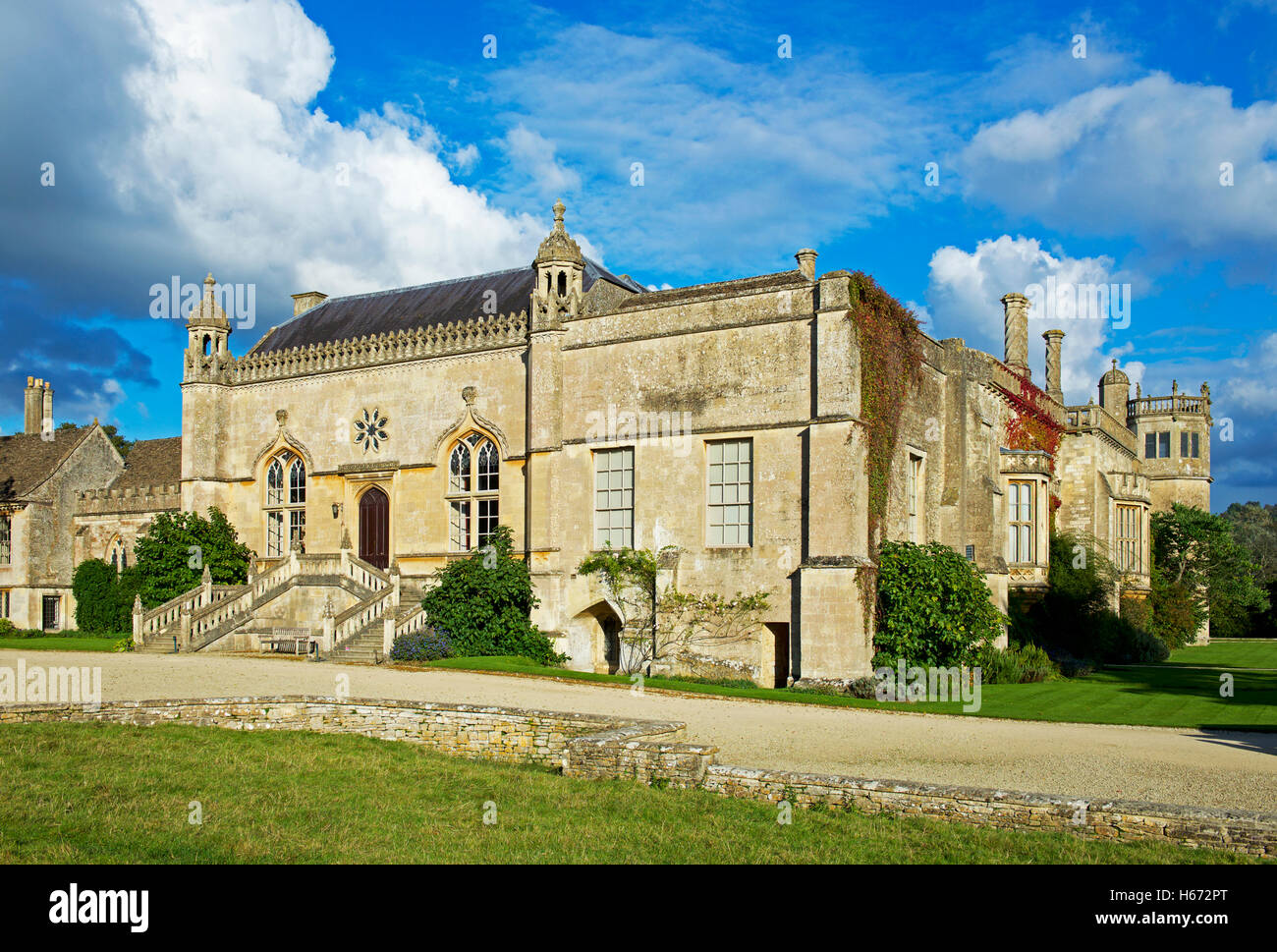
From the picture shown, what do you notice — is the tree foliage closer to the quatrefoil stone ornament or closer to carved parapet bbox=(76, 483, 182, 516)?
carved parapet bbox=(76, 483, 182, 516)

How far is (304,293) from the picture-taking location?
34.5 m

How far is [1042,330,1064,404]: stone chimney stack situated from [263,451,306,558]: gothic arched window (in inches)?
933

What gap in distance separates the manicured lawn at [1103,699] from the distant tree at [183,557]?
34.3 ft

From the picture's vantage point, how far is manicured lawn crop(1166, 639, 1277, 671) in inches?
1176

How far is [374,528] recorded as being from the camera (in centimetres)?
2864

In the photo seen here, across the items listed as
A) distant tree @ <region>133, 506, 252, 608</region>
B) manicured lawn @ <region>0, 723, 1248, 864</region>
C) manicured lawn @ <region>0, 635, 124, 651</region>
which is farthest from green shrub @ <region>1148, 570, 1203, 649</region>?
manicured lawn @ <region>0, 635, 124, 651</region>

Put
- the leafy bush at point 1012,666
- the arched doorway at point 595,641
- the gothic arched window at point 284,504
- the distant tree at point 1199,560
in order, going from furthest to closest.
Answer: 1. the distant tree at point 1199,560
2. the gothic arched window at point 284,504
3. the arched doorway at point 595,641
4. the leafy bush at point 1012,666

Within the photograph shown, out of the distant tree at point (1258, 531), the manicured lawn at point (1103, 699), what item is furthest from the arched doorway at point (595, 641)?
the distant tree at point (1258, 531)

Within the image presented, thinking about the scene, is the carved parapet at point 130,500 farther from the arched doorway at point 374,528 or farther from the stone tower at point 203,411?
the arched doorway at point 374,528

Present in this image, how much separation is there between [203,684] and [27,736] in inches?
196

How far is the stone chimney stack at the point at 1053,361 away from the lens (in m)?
34.8

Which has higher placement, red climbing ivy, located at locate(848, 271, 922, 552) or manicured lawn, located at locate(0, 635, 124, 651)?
red climbing ivy, located at locate(848, 271, 922, 552)

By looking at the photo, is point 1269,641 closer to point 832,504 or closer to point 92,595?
point 832,504
